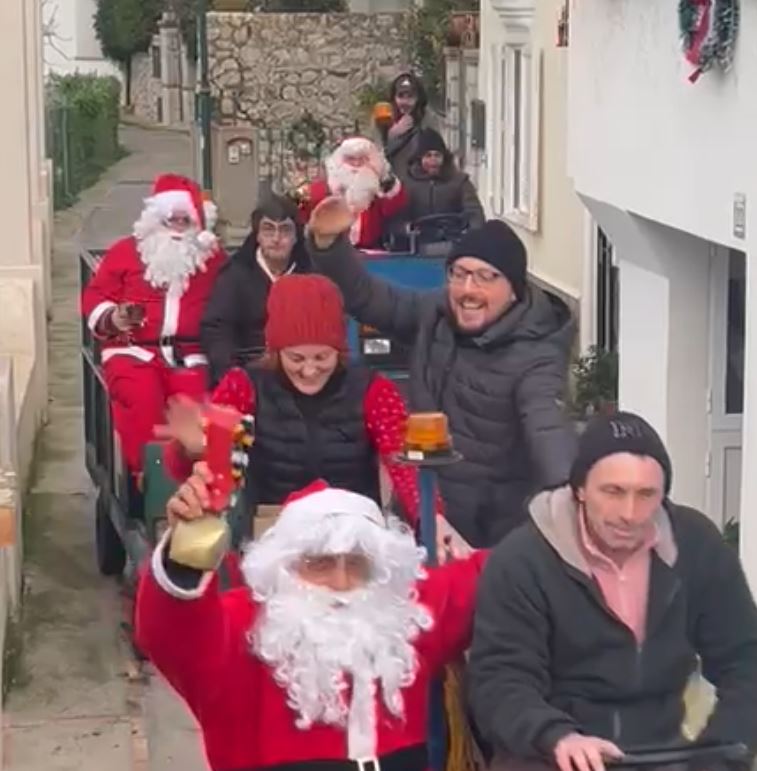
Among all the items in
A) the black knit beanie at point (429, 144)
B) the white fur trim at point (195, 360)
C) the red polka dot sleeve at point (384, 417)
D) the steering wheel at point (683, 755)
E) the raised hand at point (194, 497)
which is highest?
the black knit beanie at point (429, 144)

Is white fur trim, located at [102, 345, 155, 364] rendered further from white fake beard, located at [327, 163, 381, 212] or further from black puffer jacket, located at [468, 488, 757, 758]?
black puffer jacket, located at [468, 488, 757, 758]

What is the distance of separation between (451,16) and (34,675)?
17285 mm

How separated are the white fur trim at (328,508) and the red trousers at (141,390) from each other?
4156 mm

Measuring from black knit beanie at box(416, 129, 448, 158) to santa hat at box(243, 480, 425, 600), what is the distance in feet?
27.1

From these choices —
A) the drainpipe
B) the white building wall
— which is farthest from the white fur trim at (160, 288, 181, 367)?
the drainpipe

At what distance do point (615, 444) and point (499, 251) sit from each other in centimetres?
151

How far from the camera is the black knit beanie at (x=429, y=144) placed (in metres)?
12.5

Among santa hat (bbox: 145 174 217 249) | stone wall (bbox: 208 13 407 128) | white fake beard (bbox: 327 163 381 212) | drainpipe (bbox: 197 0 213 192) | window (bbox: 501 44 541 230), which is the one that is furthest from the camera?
stone wall (bbox: 208 13 407 128)

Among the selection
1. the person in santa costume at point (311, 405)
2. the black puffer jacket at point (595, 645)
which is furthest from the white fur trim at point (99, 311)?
the black puffer jacket at point (595, 645)

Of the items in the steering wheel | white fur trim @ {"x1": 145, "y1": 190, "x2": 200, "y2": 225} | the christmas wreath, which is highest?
the christmas wreath

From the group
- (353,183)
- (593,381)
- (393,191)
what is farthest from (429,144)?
(353,183)

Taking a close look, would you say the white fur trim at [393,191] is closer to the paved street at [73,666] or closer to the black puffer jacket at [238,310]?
the paved street at [73,666]

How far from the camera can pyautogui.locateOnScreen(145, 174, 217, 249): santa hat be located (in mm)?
8875

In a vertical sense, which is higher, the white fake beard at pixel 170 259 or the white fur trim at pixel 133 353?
the white fake beard at pixel 170 259
